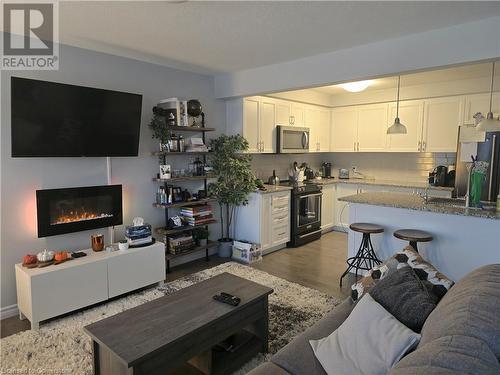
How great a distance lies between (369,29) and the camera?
2807mm

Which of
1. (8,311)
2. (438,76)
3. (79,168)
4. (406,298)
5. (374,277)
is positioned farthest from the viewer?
(438,76)

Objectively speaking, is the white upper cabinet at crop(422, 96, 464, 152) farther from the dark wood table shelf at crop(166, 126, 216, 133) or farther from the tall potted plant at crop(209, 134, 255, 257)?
the dark wood table shelf at crop(166, 126, 216, 133)

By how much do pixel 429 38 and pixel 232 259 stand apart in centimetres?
338

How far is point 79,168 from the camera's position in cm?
335

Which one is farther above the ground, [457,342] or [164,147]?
[164,147]

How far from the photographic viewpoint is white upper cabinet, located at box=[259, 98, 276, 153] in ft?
16.1

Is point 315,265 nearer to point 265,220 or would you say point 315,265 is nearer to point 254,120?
point 265,220

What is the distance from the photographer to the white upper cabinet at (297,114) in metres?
5.43

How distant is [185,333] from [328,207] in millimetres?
4455

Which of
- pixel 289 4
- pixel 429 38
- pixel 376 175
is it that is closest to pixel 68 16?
pixel 289 4

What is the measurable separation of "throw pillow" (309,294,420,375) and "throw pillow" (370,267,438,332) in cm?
7

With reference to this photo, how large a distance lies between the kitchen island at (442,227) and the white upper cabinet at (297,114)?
2.11 m

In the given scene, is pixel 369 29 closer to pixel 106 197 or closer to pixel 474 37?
pixel 474 37

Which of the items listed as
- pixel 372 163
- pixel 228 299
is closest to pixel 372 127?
pixel 372 163
